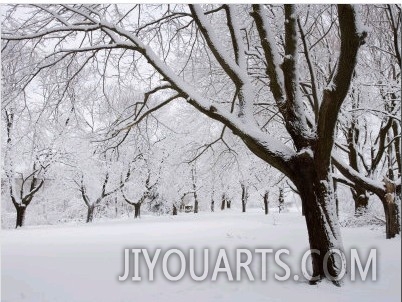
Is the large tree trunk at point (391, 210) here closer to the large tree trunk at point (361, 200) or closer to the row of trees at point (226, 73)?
the row of trees at point (226, 73)

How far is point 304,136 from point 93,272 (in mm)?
3650

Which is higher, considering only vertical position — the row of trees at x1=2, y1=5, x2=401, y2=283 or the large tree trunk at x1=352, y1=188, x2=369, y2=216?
the row of trees at x1=2, y1=5, x2=401, y2=283

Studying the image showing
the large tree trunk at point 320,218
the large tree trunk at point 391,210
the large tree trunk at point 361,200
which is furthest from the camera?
the large tree trunk at point 361,200

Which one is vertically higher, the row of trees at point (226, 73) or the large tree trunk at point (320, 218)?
the row of trees at point (226, 73)

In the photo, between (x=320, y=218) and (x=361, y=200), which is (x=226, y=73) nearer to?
(x=320, y=218)

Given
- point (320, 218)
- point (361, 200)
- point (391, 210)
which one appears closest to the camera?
point (320, 218)

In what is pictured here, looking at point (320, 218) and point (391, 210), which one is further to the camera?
point (391, 210)

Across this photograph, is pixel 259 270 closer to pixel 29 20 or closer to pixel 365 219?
pixel 29 20

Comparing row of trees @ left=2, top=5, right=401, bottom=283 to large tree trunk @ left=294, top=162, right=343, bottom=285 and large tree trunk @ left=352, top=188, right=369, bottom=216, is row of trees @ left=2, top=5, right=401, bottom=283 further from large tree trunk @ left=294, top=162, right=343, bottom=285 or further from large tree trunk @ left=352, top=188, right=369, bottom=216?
large tree trunk @ left=352, top=188, right=369, bottom=216

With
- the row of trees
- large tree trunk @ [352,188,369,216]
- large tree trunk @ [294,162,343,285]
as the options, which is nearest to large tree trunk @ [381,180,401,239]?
the row of trees

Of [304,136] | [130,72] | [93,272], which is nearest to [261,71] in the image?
[130,72]

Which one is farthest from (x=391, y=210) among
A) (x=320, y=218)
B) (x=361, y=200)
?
(x=320, y=218)

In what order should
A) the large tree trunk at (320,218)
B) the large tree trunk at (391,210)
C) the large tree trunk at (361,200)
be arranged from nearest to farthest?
the large tree trunk at (320,218) < the large tree trunk at (391,210) < the large tree trunk at (361,200)

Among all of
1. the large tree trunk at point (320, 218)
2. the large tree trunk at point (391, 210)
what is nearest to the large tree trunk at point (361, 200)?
the large tree trunk at point (391, 210)
